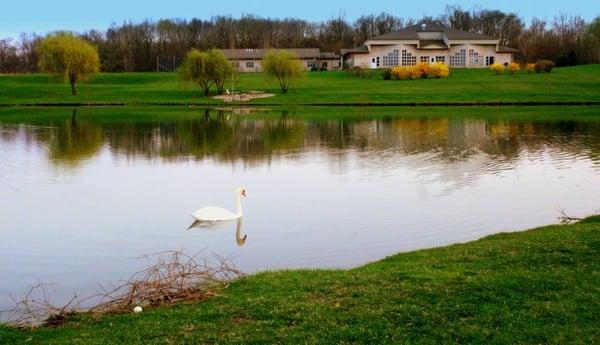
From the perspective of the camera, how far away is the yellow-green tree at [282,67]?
8631 centimetres

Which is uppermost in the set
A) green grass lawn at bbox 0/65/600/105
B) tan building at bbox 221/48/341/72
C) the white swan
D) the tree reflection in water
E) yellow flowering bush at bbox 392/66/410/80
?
tan building at bbox 221/48/341/72

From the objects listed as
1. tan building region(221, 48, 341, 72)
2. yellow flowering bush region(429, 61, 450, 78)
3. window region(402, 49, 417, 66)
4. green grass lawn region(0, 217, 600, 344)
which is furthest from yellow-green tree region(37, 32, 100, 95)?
green grass lawn region(0, 217, 600, 344)

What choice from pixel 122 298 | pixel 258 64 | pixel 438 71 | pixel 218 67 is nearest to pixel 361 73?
pixel 438 71

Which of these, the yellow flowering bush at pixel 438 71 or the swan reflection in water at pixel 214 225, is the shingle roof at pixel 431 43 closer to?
the yellow flowering bush at pixel 438 71

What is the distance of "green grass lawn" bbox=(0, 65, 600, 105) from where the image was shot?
7925cm

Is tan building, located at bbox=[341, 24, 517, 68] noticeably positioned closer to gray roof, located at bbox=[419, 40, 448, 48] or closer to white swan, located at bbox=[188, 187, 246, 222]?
gray roof, located at bbox=[419, 40, 448, 48]

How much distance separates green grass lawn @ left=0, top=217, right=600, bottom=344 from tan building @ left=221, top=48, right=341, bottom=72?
11670 centimetres

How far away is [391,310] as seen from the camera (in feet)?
30.6

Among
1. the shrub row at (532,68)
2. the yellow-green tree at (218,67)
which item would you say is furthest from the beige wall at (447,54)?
the yellow-green tree at (218,67)

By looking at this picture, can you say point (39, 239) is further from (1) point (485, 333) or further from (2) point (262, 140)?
(2) point (262, 140)

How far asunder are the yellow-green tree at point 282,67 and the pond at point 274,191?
39.8m

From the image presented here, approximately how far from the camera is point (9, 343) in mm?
8844

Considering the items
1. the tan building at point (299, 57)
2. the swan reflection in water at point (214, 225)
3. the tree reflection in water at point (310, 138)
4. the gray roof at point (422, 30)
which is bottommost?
the swan reflection in water at point (214, 225)

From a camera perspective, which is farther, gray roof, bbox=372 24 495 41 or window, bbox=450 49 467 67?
window, bbox=450 49 467 67
